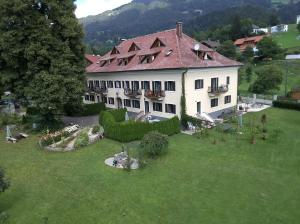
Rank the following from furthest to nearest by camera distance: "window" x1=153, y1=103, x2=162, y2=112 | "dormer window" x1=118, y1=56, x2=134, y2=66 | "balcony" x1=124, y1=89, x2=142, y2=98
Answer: "dormer window" x1=118, y1=56, x2=134, y2=66, "balcony" x1=124, y1=89, x2=142, y2=98, "window" x1=153, y1=103, x2=162, y2=112

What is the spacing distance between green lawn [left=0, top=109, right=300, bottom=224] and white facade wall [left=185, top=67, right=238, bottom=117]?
7.83 metres

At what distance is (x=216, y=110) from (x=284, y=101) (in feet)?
40.0

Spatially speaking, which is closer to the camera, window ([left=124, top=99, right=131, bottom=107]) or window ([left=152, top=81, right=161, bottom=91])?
window ([left=152, top=81, right=161, bottom=91])

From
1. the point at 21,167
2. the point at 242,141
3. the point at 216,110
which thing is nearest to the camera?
the point at 21,167

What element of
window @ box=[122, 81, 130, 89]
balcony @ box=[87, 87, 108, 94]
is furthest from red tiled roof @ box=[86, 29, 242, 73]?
balcony @ box=[87, 87, 108, 94]

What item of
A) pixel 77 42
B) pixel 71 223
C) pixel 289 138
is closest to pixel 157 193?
pixel 71 223

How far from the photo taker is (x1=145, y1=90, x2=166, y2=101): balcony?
114ft

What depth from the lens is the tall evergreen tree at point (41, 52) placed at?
30.2m

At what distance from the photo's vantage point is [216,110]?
37.9 m

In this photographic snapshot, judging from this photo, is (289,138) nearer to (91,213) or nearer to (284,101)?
(284,101)

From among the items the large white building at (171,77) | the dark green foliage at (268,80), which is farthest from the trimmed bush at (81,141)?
the dark green foliage at (268,80)

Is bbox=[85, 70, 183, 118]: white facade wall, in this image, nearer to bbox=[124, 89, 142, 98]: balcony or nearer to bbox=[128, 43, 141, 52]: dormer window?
bbox=[124, 89, 142, 98]: balcony

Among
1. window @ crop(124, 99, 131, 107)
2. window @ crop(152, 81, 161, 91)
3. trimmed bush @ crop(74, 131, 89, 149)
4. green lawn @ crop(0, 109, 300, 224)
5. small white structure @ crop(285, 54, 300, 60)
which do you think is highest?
small white structure @ crop(285, 54, 300, 60)

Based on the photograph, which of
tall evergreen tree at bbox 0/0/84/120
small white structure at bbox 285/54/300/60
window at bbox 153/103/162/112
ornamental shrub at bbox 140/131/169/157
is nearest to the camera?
ornamental shrub at bbox 140/131/169/157
